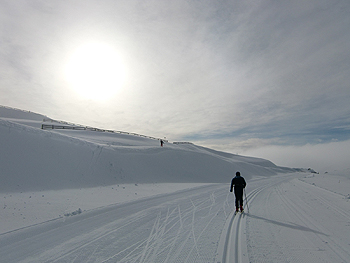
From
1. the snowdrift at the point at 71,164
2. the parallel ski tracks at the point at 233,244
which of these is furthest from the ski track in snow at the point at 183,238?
the snowdrift at the point at 71,164

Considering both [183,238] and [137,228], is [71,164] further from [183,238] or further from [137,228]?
[183,238]

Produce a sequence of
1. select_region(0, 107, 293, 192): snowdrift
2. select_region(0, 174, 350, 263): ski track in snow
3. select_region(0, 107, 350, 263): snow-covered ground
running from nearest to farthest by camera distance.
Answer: select_region(0, 174, 350, 263): ski track in snow → select_region(0, 107, 350, 263): snow-covered ground → select_region(0, 107, 293, 192): snowdrift

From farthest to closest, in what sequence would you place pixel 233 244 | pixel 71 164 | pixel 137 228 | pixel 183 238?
pixel 71 164 → pixel 137 228 → pixel 183 238 → pixel 233 244

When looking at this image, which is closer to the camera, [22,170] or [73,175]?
[22,170]

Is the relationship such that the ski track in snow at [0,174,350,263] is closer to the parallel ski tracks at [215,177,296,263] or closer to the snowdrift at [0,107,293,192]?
the parallel ski tracks at [215,177,296,263]

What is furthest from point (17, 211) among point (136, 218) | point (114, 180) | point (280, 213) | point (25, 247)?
point (280, 213)

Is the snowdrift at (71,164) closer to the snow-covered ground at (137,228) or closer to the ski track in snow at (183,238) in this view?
the snow-covered ground at (137,228)

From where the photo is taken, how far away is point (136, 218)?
8.02 meters

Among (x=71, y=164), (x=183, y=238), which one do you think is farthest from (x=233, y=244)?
(x=71, y=164)

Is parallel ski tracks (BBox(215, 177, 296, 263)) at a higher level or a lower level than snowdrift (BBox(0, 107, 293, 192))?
lower

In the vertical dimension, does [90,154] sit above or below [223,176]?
above

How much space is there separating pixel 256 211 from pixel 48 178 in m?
15.0

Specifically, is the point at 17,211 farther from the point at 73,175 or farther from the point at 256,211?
the point at 256,211

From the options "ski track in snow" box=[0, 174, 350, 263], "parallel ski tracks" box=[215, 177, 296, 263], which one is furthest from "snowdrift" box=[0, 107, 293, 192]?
"parallel ski tracks" box=[215, 177, 296, 263]
